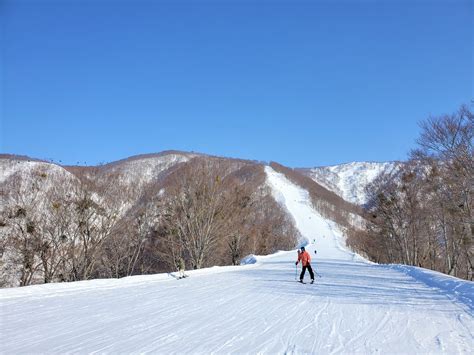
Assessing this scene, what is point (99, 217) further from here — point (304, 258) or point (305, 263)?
point (305, 263)

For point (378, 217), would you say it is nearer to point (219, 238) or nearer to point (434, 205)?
point (434, 205)

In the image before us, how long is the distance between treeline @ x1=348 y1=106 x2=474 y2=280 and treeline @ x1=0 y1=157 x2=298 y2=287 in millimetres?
14635

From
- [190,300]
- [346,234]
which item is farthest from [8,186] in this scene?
[346,234]

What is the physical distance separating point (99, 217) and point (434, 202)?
24.3 metres

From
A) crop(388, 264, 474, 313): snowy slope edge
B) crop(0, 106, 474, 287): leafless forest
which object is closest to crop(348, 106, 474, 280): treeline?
crop(0, 106, 474, 287): leafless forest

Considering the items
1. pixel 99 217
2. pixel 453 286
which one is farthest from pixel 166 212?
pixel 453 286

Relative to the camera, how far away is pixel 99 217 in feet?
86.3

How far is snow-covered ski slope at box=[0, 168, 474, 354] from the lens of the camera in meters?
6.59

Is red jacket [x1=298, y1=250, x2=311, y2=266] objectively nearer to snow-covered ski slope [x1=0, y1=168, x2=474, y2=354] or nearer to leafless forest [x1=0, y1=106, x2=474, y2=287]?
snow-covered ski slope [x1=0, y1=168, x2=474, y2=354]

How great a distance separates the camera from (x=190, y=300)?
1134 cm

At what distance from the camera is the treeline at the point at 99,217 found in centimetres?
2288

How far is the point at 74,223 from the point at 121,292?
1421 centimetres

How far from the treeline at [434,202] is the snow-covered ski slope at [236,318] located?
418 inches

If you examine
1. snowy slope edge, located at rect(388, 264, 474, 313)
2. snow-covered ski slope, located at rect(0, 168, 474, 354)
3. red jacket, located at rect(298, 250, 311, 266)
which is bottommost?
snow-covered ski slope, located at rect(0, 168, 474, 354)
